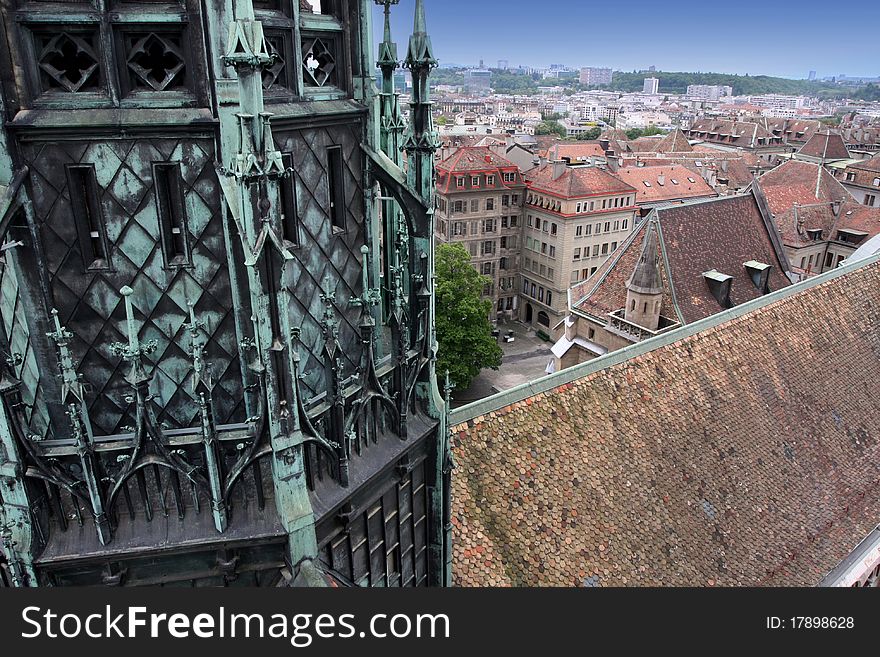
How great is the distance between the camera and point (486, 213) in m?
72.6

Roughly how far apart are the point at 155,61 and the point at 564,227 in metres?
65.2

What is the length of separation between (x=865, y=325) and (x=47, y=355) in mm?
29149

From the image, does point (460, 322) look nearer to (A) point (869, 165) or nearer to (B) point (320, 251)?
(B) point (320, 251)

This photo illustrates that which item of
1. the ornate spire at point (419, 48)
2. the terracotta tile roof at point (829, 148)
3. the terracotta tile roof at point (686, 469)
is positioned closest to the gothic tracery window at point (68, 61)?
the ornate spire at point (419, 48)

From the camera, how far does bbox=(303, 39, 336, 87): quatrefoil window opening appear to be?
848 cm

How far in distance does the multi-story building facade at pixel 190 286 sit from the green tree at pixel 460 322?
39065 mm

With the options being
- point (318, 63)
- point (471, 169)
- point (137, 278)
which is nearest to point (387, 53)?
→ point (318, 63)

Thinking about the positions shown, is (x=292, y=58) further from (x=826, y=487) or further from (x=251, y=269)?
(x=826, y=487)

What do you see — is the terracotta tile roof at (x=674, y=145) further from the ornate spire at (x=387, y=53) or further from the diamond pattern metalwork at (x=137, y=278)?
the diamond pattern metalwork at (x=137, y=278)

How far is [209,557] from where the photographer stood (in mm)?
8508

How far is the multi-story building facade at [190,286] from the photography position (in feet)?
23.5

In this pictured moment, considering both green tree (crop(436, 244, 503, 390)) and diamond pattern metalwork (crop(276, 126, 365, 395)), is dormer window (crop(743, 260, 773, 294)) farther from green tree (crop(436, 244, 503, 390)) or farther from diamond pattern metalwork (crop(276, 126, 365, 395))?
diamond pattern metalwork (crop(276, 126, 365, 395))

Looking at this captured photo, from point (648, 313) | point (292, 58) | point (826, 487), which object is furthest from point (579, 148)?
point (292, 58)

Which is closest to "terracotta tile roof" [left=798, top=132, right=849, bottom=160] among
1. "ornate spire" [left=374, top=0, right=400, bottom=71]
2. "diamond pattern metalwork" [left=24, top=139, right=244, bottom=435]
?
"ornate spire" [left=374, top=0, right=400, bottom=71]
